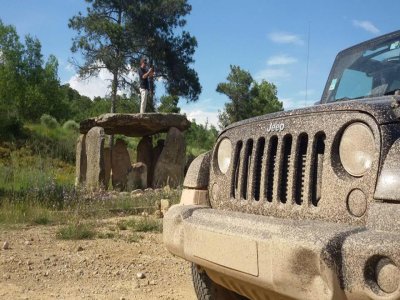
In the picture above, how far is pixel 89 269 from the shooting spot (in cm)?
569

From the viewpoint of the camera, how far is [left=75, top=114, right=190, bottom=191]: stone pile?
51.1 ft

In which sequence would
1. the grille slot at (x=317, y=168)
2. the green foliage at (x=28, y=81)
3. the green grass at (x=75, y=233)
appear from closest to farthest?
the grille slot at (x=317, y=168) → the green grass at (x=75, y=233) → the green foliage at (x=28, y=81)

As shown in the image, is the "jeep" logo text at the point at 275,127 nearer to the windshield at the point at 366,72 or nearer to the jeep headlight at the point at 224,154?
the jeep headlight at the point at 224,154

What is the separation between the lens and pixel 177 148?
16.4 metres

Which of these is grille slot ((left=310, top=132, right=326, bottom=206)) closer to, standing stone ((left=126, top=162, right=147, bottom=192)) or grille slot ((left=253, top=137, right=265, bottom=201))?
grille slot ((left=253, top=137, right=265, bottom=201))

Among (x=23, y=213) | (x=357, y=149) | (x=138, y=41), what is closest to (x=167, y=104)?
(x=138, y=41)

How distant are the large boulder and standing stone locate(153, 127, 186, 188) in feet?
1.07

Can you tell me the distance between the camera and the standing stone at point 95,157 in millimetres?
14948

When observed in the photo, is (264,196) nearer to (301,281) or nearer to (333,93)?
(301,281)

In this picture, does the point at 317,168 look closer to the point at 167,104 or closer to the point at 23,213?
the point at 23,213

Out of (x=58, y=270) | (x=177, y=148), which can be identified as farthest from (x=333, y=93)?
(x=177, y=148)

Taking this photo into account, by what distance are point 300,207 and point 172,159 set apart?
1373cm

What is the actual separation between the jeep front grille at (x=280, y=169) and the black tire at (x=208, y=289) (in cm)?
69

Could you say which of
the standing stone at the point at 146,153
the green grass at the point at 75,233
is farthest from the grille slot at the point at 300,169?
the standing stone at the point at 146,153
